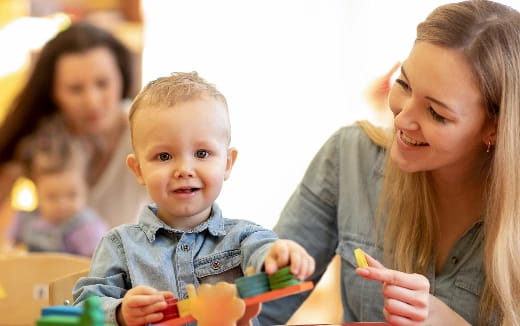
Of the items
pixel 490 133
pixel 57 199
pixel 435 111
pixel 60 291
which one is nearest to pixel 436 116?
pixel 435 111

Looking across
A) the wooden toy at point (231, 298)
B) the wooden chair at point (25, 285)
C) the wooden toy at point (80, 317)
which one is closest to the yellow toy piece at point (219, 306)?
the wooden toy at point (231, 298)

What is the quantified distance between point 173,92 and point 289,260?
0.33 metres

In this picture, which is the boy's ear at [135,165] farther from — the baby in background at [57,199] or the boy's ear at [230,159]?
the baby in background at [57,199]

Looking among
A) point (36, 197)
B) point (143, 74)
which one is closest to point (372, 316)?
point (36, 197)

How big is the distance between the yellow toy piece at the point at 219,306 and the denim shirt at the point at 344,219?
56 centimetres

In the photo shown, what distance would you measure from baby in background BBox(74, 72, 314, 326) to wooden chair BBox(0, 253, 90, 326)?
77 centimetres

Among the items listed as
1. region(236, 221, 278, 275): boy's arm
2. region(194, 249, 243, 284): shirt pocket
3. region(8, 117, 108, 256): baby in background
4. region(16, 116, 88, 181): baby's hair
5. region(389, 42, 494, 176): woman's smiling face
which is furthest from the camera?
region(16, 116, 88, 181): baby's hair

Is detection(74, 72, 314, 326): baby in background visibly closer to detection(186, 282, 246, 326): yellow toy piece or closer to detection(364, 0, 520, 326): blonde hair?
detection(186, 282, 246, 326): yellow toy piece

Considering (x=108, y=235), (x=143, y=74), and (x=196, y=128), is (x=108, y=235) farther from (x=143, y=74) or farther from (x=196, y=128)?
(x=143, y=74)

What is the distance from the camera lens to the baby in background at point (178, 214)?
4.21ft

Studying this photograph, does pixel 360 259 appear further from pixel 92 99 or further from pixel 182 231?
pixel 92 99

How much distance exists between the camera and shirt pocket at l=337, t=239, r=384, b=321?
1.65 metres

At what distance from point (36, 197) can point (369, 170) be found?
2.35 meters

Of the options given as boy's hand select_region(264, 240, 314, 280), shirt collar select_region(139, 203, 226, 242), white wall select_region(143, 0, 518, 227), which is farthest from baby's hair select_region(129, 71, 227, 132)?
white wall select_region(143, 0, 518, 227)
